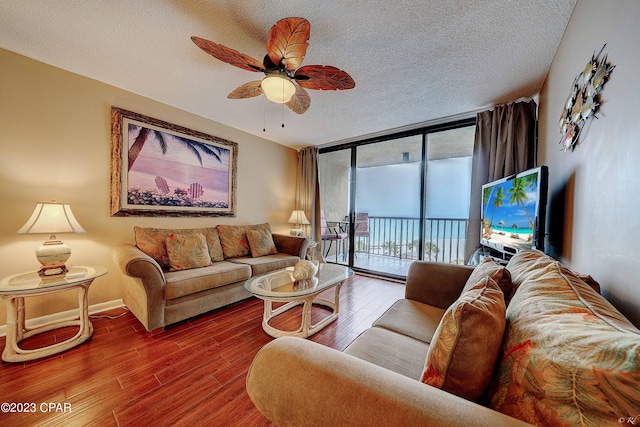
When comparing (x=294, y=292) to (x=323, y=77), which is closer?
(x=323, y=77)

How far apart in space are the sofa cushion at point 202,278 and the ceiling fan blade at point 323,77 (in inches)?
75.0

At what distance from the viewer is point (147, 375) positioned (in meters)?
1.44

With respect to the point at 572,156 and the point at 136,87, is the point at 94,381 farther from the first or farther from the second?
the point at 572,156

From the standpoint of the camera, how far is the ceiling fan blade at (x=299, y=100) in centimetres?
188

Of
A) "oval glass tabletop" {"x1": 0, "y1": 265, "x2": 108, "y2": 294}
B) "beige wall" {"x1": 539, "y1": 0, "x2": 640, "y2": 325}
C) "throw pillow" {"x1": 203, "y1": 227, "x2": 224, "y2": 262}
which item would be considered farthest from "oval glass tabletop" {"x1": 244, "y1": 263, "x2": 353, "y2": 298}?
"beige wall" {"x1": 539, "y1": 0, "x2": 640, "y2": 325}

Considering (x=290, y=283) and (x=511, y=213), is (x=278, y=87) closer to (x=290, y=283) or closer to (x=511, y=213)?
(x=290, y=283)

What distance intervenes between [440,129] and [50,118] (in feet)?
13.7

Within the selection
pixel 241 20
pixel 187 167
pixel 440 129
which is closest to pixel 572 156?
pixel 440 129

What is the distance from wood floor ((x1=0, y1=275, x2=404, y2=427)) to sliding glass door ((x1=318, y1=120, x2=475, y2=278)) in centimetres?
211

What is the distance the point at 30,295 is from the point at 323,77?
245cm

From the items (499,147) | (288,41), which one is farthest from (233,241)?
(499,147)

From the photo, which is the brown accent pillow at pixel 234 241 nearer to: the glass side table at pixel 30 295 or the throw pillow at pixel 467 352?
the glass side table at pixel 30 295

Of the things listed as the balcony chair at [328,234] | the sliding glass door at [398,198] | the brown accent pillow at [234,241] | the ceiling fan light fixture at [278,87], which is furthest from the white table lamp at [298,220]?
the ceiling fan light fixture at [278,87]

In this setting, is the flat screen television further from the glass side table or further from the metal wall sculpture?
the glass side table
